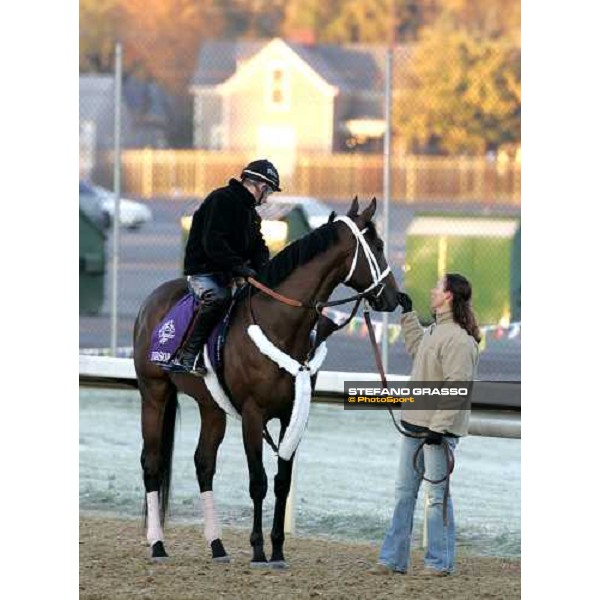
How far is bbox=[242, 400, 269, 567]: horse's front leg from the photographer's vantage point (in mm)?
9188

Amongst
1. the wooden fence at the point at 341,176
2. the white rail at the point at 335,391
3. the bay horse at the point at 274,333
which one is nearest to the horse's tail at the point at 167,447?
the bay horse at the point at 274,333

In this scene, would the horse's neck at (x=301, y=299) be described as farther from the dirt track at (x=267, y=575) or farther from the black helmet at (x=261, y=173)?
the dirt track at (x=267, y=575)

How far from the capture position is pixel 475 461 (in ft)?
45.7

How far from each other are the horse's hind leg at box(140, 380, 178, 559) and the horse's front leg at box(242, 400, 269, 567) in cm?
69

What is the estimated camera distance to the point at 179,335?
30.9 feet

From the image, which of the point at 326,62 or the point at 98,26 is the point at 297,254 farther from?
the point at 98,26

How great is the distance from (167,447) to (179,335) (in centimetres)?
84

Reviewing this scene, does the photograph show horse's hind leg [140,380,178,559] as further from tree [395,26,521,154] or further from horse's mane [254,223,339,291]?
tree [395,26,521,154]

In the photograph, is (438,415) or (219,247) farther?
(219,247)

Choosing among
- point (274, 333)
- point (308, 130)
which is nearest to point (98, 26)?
point (308, 130)

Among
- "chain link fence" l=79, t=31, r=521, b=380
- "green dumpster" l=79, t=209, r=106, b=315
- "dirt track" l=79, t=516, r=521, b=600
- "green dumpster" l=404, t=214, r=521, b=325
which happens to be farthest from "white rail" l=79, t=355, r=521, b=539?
"chain link fence" l=79, t=31, r=521, b=380

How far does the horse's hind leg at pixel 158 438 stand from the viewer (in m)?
9.91
